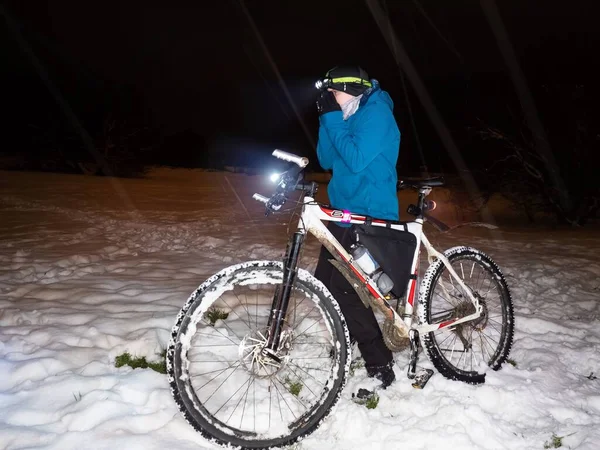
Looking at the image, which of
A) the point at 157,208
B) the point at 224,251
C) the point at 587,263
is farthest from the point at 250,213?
the point at 587,263

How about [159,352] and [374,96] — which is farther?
[159,352]

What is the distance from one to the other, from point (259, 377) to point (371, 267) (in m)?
0.95

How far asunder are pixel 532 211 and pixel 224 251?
10008mm

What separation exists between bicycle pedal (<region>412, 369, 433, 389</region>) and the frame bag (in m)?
0.59

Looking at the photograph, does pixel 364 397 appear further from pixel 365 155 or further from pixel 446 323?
pixel 365 155

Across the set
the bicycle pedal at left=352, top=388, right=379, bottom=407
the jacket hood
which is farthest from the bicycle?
the jacket hood

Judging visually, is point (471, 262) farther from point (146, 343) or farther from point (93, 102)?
point (93, 102)

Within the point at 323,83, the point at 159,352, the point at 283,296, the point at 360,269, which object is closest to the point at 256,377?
the point at 283,296

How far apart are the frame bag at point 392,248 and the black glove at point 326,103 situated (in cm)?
73

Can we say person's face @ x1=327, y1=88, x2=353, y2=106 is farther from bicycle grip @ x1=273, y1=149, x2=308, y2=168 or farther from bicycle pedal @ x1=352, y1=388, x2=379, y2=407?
bicycle pedal @ x1=352, y1=388, x2=379, y2=407

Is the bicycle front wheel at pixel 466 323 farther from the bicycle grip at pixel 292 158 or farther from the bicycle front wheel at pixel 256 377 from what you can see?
the bicycle grip at pixel 292 158

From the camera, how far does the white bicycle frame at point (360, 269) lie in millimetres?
2418

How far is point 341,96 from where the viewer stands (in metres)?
2.55

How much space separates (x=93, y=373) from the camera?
2893 mm
